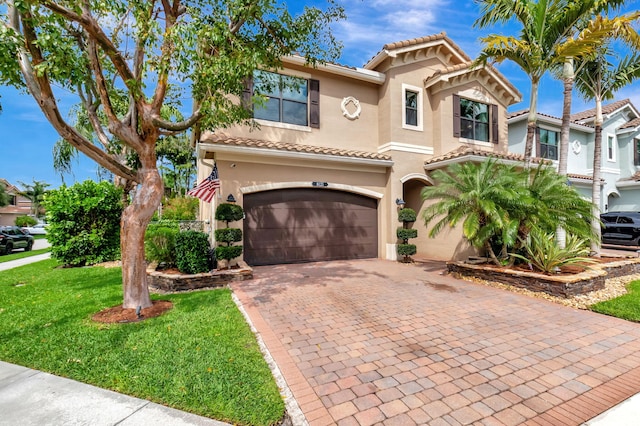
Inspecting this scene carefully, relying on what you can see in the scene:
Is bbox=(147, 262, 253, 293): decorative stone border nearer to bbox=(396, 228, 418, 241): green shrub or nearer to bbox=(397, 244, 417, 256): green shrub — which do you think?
bbox=(397, 244, 417, 256): green shrub

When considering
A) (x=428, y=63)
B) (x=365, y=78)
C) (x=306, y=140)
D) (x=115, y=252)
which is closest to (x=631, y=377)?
(x=306, y=140)

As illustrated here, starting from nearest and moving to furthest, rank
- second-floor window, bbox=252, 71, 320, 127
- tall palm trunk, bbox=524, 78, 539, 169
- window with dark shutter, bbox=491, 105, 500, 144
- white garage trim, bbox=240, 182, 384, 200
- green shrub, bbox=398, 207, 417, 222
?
tall palm trunk, bbox=524, 78, 539, 169
white garage trim, bbox=240, 182, 384, 200
second-floor window, bbox=252, 71, 320, 127
green shrub, bbox=398, 207, 417, 222
window with dark shutter, bbox=491, 105, 500, 144

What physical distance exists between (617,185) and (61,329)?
96.4 ft

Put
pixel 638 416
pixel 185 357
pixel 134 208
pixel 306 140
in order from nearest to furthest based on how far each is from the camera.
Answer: pixel 638 416 → pixel 185 357 → pixel 134 208 → pixel 306 140

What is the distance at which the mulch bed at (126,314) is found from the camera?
5.37 metres

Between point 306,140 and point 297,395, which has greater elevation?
point 306,140

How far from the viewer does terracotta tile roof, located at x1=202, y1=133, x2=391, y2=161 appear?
898 centimetres

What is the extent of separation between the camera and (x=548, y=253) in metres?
7.60

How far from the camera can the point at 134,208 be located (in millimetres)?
5773

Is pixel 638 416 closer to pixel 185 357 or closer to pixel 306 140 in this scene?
pixel 185 357

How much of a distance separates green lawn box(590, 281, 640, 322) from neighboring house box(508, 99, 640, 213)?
13951mm

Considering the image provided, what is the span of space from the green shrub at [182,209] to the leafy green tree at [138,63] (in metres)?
12.2

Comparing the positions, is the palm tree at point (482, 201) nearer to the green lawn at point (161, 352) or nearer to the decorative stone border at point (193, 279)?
the decorative stone border at point (193, 279)

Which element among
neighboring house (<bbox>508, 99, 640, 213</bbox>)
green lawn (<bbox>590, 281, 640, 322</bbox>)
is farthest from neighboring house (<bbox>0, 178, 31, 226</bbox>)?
neighboring house (<bbox>508, 99, 640, 213</bbox>)
